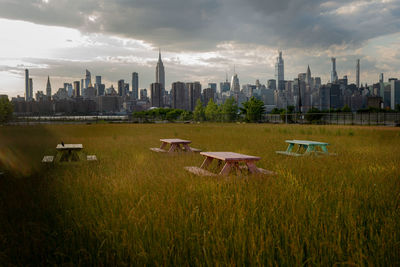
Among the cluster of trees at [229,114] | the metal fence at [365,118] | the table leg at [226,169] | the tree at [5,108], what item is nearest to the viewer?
the table leg at [226,169]

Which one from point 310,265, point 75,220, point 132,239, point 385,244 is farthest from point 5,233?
point 385,244

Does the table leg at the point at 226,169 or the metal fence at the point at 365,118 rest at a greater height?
the metal fence at the point at 365,118

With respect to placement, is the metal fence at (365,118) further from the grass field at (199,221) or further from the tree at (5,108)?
the tree at (5,108)

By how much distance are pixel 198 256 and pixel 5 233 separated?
266 centimetres

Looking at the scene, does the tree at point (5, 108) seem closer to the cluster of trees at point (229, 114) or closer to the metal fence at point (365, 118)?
the cluster of trees at point (229, 114)

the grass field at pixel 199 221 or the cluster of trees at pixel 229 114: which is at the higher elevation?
the cluster of trees at pixel 229 114

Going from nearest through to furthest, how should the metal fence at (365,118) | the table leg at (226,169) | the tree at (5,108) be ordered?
the table leg at (226,169)
the metal fence at (365,118)
the tree at (5,108)

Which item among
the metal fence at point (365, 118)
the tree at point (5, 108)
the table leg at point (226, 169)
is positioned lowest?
the table leg at point (226, 169)

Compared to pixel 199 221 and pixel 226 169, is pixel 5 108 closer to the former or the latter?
pixel 226 169

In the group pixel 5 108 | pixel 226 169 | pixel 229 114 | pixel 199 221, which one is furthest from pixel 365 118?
pixel 5 108

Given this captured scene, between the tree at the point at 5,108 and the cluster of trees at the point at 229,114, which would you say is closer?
the cluster of trees at the point at 229,114

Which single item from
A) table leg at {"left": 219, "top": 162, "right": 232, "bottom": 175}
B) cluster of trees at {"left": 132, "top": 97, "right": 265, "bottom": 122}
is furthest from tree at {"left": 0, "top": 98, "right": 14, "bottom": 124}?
table leg at {"left": 219, "top": 162, "right": 232, "bottom": 175}

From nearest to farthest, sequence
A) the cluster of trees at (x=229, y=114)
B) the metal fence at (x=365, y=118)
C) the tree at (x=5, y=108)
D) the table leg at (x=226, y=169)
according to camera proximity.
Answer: the table leg at (x=226, y=169)
the metal fence at (x=365, y=118)
the cluster of trees at (x=229, y=114)
the tree at (x=5, y=108)

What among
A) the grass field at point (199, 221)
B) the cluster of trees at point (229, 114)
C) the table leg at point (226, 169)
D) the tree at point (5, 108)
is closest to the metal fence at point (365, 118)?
the cluster of trees at point (229, 114)
